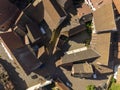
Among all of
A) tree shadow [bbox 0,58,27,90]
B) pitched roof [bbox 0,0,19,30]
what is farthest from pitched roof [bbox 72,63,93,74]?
pitched roof [bbox 0,0,19,30]

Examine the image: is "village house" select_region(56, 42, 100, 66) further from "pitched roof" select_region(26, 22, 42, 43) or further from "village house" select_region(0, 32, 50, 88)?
"pitched roof" select_region(26, 22, 42, 43)

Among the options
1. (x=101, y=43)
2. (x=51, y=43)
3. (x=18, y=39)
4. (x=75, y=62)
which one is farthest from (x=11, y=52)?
(x=101, y=43)

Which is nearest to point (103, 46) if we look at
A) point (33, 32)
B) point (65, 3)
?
point (65, 3)

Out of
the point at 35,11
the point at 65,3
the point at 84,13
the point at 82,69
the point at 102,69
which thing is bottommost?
the point at 102,69

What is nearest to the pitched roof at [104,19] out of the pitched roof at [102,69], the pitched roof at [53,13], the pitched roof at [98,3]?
the pitched roof at [98,3]

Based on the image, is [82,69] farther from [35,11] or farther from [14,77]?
[35,11]

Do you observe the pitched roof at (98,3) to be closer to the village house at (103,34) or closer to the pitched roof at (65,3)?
the village house at (103,34)

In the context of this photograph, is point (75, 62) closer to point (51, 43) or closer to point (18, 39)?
point (51, 43)
